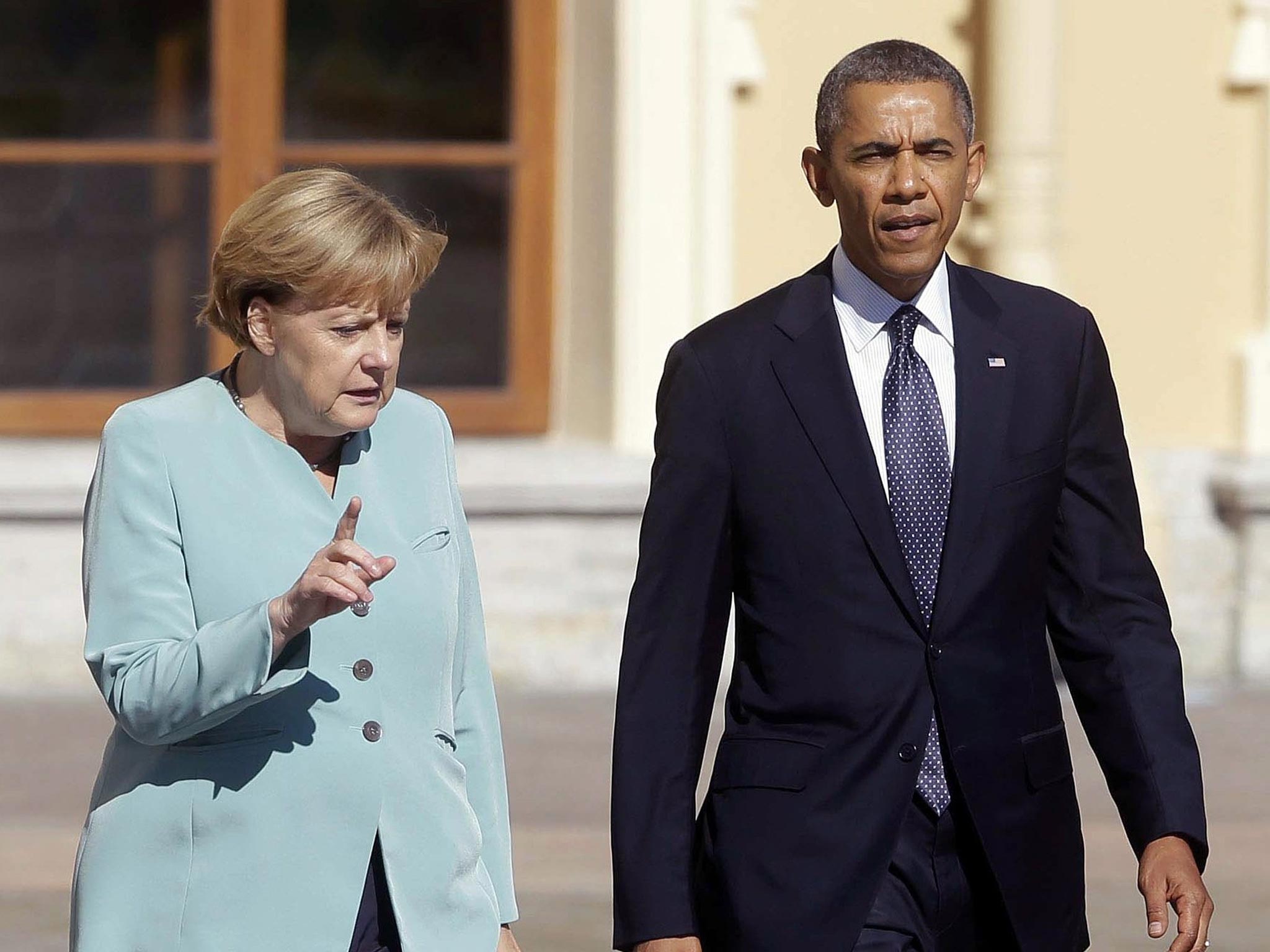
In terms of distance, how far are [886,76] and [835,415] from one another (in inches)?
16.9

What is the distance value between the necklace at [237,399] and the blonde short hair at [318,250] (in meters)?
0.09

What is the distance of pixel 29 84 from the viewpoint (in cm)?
845

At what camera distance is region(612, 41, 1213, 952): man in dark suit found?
274cm

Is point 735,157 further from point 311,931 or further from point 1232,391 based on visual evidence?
point 311,931

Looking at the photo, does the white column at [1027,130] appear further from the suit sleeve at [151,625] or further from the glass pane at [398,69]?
the suit sleeve at [151,625]

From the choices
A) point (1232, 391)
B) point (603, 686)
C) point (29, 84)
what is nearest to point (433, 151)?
point (29, 84)

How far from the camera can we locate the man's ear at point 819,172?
9.32 feet

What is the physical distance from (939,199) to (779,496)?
1.37 ft

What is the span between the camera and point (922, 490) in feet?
9.12

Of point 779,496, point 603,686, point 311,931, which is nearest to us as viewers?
point 311,931

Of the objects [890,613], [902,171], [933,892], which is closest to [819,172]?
[902,171]

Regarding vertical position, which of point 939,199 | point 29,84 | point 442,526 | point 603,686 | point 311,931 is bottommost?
point 603,686

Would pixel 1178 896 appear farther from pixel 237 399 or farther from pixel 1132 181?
pixel 1132 181

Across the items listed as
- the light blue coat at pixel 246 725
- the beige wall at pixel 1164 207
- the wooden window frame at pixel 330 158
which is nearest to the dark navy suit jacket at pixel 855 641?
the light blue coat at pixel 246 725
